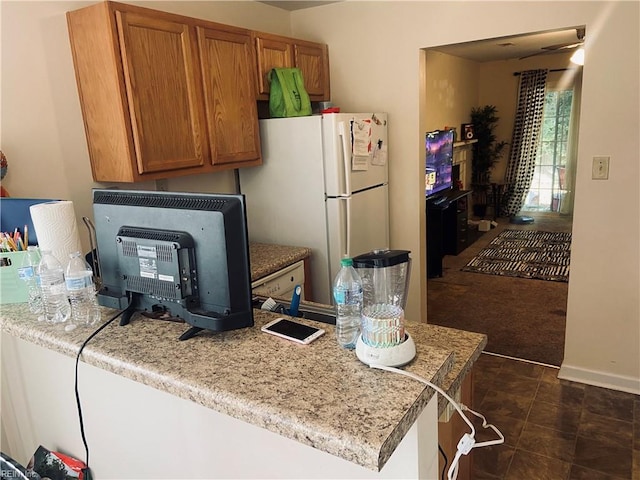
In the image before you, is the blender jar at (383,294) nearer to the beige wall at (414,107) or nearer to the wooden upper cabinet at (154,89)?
the wooden upper cabinet at (154,89)

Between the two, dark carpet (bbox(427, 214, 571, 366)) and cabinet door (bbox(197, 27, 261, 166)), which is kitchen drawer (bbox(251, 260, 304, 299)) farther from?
dark carpet (bbox(427, 214, 571, 366))

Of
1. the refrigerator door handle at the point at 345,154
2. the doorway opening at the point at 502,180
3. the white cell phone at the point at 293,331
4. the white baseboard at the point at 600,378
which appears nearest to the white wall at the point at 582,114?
the white baseboard at the point at 600,378

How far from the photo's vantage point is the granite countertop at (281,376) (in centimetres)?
82

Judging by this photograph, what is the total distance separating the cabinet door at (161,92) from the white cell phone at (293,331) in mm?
1247

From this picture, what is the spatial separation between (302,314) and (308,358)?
54 centimetres

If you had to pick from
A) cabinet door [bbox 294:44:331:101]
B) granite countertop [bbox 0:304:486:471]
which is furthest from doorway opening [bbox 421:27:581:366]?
granite countertop [bbox 0:304:486:471]

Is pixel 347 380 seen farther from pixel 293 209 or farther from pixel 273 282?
pixel 293 209

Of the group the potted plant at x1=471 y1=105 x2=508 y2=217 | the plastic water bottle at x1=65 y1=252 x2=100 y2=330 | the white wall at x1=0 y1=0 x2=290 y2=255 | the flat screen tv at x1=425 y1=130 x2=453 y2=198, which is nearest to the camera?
the plastic water bottle at x1=65 y1=252 x2=100 y2=330

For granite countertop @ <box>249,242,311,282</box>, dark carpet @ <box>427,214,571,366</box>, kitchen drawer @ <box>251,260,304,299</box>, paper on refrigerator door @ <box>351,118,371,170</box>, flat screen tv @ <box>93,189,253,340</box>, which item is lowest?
dark carpet @ <box>427,214,571,366</box>

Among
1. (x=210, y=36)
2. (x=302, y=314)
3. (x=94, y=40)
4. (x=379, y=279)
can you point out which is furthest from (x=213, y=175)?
(x=379, y=279)

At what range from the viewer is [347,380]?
0.95m

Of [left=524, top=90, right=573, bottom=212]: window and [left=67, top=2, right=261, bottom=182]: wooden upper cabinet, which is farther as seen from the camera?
[left=524, top=90, right=573, bottom=212]: window

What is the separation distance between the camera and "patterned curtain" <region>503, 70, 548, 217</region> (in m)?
6.80

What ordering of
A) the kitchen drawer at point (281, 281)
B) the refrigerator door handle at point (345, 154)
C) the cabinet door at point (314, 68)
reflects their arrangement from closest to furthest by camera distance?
the kitchen drawer at point (281, 281) → the refrigerator door handle at point (345, 154) → the cabinet door at point (314, 68)
